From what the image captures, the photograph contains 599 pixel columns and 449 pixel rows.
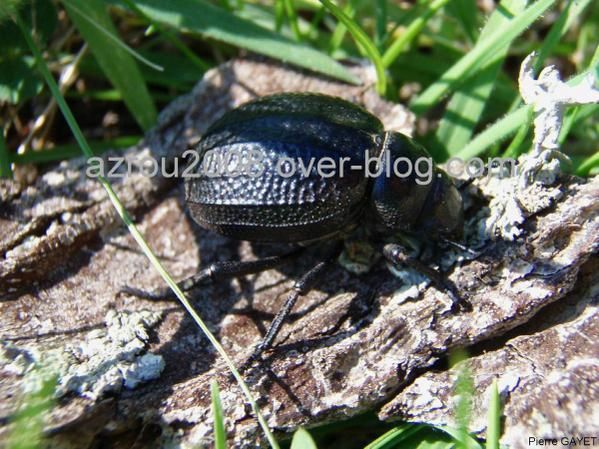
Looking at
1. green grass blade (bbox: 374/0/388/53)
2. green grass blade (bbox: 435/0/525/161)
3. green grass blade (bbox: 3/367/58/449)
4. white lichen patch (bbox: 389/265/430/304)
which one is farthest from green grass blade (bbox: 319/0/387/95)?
green grass blade (bbox: 3/367/58/449)

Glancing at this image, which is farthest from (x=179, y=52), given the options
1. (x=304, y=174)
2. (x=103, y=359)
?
(x=103, y=359)

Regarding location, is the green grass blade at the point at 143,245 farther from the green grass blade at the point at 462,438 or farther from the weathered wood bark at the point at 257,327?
the green grass blade at the point at 462,438

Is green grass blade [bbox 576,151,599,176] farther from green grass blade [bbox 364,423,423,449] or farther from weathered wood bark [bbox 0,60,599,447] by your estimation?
green grass blade [bbox 364,423,423,449]

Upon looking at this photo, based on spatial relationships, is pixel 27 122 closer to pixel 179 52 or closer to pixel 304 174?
pixel 179 52

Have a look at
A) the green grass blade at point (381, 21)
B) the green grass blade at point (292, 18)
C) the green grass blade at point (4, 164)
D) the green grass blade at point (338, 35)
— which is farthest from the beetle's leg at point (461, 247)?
the green grass blade at point (4, 164)

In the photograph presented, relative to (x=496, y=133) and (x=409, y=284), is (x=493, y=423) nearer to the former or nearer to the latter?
(x=409, y=284)

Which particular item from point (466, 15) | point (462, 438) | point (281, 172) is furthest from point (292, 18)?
point (462, 438)
